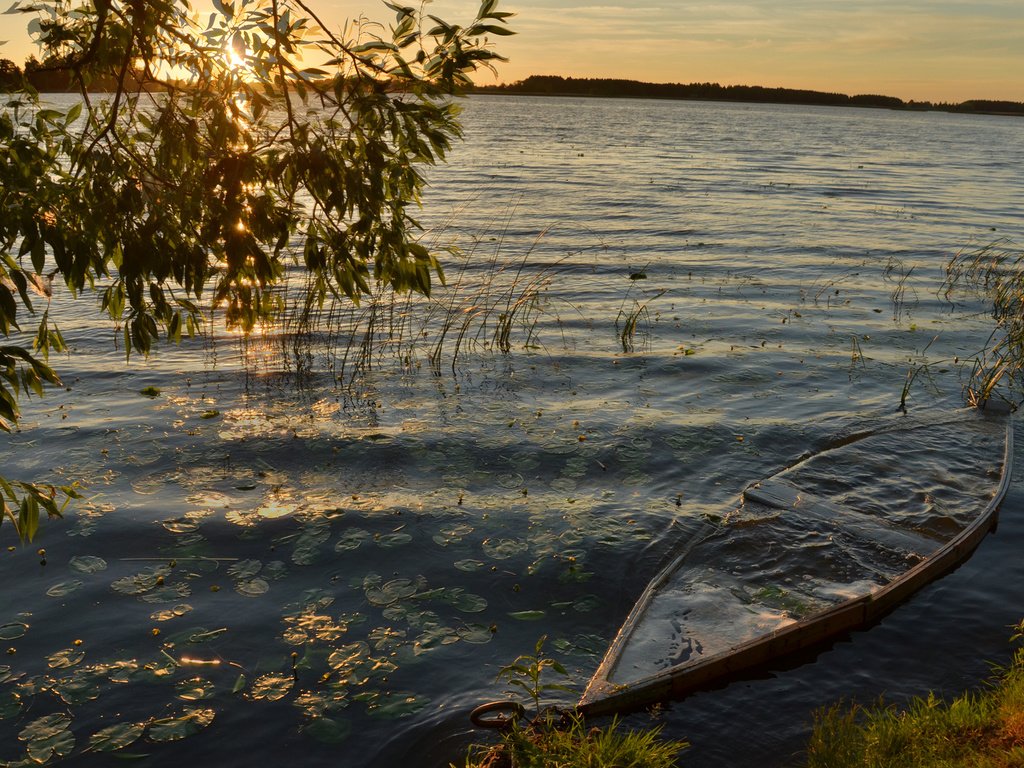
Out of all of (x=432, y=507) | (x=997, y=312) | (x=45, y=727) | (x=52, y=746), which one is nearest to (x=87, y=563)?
(x=45, y=727)

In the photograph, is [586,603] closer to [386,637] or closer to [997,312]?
[386,637]

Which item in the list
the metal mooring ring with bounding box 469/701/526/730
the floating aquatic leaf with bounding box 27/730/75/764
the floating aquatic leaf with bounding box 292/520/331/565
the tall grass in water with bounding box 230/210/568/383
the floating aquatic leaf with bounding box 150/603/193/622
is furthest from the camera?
the tall grass in water with bounding box 230/210/568/383

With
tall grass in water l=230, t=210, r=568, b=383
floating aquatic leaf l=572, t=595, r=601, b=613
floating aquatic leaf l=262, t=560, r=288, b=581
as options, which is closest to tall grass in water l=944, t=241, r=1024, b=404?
tall grass in water l=230, t=210, r=568, b=383

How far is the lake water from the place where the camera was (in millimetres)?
6941

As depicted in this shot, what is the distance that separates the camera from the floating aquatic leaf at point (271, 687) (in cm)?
703

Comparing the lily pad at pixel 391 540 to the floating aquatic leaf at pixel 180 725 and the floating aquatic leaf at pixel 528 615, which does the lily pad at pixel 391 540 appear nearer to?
the floating aquatic leaf at pixel 528 615

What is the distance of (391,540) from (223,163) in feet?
16.4

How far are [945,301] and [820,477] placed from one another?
13.4 m

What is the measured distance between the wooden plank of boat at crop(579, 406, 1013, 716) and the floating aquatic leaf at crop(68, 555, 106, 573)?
18.1 ft

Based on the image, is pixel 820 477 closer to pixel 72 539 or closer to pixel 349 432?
pixel 349 432

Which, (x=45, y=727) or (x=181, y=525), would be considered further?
(x=181, y=525)

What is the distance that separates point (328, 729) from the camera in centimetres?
666

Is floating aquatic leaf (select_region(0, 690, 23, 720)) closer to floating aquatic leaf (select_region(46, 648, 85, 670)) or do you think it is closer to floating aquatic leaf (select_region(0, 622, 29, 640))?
floating aquatic leaf (select_region(46, 648, 85, 670))

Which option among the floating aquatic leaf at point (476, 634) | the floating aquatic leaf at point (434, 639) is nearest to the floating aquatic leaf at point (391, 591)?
the floating aquatic leaf at point (434, 639)
